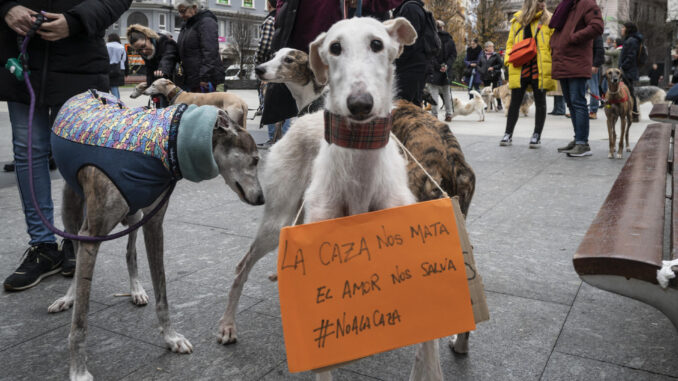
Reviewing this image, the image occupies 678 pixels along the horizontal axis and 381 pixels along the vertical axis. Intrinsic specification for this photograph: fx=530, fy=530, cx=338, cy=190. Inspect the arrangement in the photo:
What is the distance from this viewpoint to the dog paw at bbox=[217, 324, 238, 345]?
2.63 m

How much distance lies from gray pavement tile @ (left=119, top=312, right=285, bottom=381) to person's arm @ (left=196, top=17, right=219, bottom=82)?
519 centimetres

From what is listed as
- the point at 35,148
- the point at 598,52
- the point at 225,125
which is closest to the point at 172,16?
the point at 598,52

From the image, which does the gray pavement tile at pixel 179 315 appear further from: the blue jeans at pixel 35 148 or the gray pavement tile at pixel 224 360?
the blue jeans at pixel 35 148

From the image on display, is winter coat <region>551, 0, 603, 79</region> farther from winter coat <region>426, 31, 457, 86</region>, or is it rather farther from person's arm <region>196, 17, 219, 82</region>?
winter coat <region>426, 31, 457, 86</region>

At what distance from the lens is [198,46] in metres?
7.15

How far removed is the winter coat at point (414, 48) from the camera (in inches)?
193

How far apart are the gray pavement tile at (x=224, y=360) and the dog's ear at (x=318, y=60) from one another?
131 cm

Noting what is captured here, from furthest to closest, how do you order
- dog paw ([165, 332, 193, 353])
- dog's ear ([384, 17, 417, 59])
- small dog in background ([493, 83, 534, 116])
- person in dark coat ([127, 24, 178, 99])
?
small dog in background ([493, 83, 534, 116])
person in dark coat ([127, 24, 178, 99])
dog paw ([165, 332, 193, 353])
dog's ear ([384, 17, 417, 59])

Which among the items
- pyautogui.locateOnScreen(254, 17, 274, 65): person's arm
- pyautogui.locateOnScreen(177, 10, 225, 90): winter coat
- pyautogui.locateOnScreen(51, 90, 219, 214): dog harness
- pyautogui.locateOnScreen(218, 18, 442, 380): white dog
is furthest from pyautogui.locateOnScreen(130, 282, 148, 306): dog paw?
pyautogui.locateOnScreen(177, 10, 225, 90): winter coat

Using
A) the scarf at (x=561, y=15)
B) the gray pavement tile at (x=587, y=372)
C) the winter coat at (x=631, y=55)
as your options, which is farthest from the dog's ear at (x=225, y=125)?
the winter coat at (x=631, y=55)

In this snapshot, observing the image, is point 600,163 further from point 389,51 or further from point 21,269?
point 21,269

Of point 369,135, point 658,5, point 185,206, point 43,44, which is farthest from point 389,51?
point 658,5

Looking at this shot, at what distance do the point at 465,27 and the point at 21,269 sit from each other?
44.8 metres

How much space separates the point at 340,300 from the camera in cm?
177
